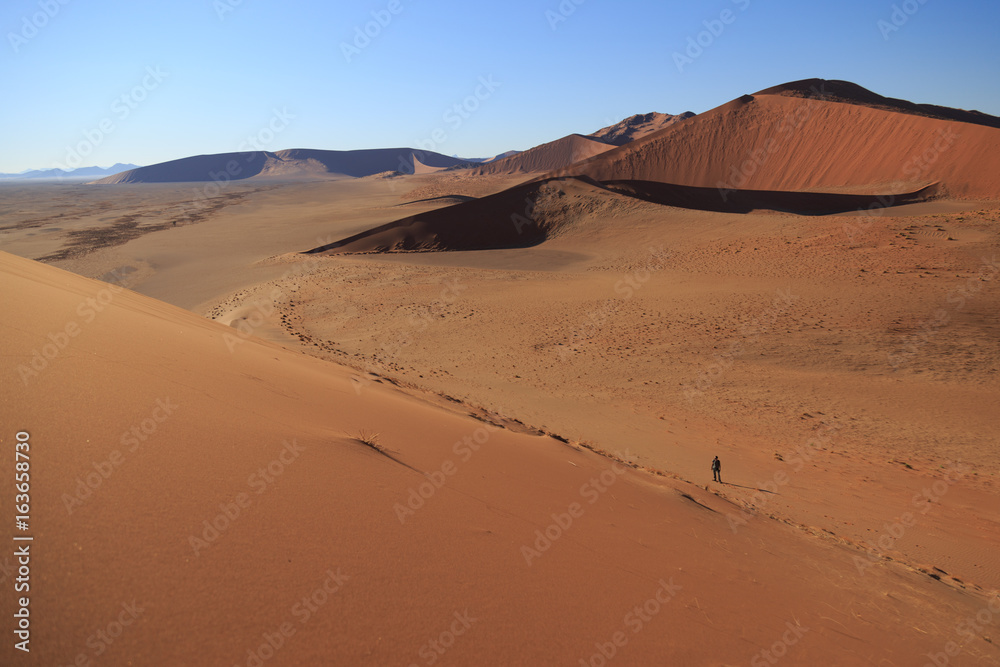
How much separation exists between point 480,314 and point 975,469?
14266mm

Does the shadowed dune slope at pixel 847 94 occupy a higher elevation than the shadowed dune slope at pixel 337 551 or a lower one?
higher

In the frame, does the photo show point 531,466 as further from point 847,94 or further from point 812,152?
point 847,94
